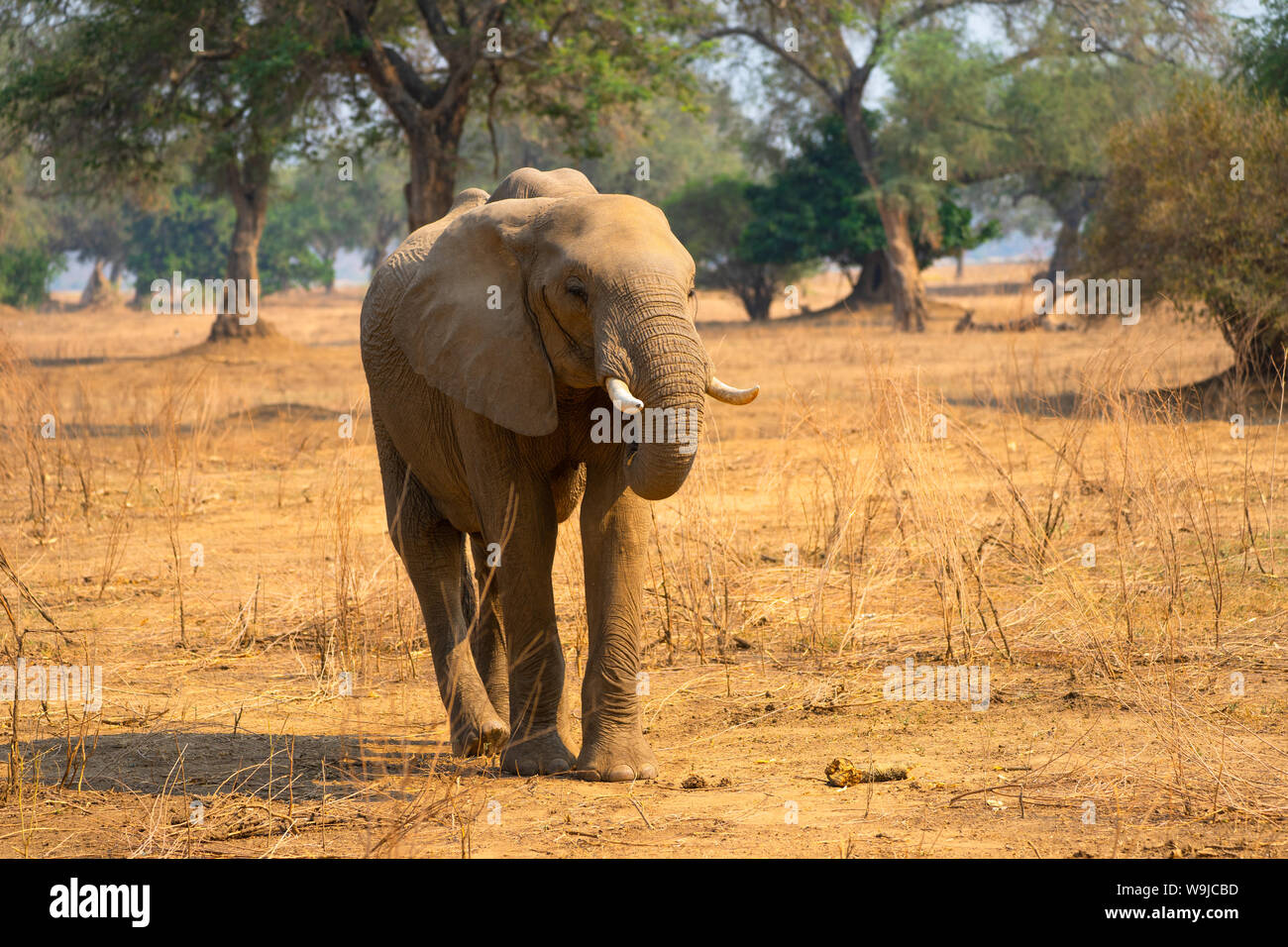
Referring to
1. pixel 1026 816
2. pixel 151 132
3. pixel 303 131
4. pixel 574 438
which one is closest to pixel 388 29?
pixel 303 131

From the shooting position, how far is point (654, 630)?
286 inches

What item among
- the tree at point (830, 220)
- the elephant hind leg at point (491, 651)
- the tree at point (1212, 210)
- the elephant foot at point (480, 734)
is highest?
the tree at point (830, 220)

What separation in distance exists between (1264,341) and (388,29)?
1276 cm

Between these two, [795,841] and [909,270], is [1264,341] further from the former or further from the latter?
[909,270]

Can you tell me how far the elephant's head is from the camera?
4.19m

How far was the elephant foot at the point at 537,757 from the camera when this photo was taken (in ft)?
16.6

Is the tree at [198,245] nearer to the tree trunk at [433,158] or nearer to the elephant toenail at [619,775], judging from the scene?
the tree trunk at [433,158]

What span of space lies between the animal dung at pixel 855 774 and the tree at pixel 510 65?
1315cm

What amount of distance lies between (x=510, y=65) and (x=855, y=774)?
15314mm

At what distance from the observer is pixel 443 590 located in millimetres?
5605

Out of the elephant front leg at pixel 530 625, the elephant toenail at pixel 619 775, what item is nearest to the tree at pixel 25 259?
the elephant front leg at pixel 530 625

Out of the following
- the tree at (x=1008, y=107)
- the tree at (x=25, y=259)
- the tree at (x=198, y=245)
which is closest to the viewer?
the tree at (x=1008, y=107)

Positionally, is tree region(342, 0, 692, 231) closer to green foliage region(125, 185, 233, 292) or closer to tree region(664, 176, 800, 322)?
tree region(664, 176, 800, 322)

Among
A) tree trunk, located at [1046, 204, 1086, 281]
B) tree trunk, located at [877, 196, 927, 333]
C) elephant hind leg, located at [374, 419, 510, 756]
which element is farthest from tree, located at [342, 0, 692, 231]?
tree trunk, located at [1046, 204, 1086, 281]
